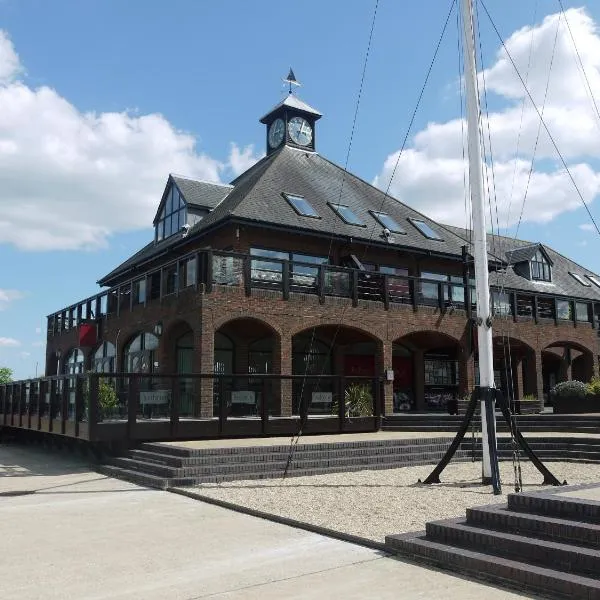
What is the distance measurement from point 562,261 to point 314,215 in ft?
72.4

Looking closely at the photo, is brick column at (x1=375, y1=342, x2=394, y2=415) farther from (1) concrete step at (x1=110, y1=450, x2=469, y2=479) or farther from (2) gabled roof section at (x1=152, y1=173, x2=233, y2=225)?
(2) gabled roof section at (x1=152, y1=173, x2=233, y2=225)

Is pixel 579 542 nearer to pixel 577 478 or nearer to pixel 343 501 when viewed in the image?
pixel 343 501

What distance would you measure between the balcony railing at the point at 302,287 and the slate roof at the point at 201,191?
4.36 metres

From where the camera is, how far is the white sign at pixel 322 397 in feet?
55.8

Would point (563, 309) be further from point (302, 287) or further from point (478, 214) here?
point (478, 214)

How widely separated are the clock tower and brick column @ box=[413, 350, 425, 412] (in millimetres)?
11490

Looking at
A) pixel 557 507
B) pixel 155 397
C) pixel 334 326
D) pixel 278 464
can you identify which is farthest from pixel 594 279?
pixel 557 507

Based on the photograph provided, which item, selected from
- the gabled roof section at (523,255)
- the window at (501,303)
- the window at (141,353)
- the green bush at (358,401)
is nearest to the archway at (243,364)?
the window at (141,353)

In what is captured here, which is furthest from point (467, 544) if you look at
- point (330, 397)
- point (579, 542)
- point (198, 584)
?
point (330, 397)

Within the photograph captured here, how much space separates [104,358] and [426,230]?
14763mm

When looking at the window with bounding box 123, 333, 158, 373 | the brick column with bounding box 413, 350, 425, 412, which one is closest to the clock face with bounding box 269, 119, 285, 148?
the brick column with bounding box 413, 350, 425, 412

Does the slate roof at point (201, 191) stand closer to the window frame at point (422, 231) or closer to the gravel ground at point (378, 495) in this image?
the window frame at point (422, 231)

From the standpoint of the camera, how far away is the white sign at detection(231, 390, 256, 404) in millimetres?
15969

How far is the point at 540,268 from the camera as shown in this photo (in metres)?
34.7
